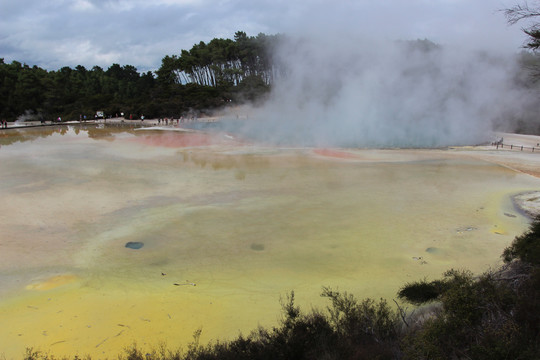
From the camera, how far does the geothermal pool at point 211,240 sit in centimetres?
536

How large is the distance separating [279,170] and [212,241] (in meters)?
7.29

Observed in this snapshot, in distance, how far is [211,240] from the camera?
8.12 metres

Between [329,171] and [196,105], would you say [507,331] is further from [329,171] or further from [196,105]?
[196,105]

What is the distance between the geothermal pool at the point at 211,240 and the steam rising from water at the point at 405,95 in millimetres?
10474

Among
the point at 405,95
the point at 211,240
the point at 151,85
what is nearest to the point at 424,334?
the point at 211,240

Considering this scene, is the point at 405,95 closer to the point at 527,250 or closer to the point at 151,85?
the point at 527,250

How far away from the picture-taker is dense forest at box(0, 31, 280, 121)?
142ft

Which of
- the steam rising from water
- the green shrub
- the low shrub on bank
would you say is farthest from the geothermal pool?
the steam rising from water

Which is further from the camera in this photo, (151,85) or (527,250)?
(151,85)

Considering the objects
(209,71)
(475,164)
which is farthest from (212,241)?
(209,71)

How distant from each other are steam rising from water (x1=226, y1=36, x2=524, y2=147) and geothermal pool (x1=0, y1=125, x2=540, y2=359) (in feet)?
34.4

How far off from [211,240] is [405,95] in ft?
73.7

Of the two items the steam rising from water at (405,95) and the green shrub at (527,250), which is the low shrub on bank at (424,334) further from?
the steam rising from water at (405,95)

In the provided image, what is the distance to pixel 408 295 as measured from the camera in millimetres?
5730
